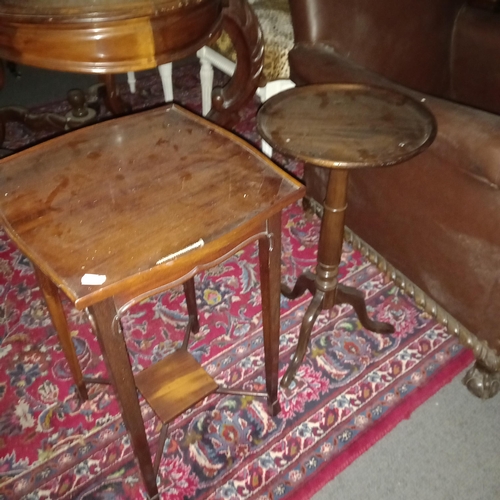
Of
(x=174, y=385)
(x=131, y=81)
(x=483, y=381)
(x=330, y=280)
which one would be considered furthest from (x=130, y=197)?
(x=131, y=81)

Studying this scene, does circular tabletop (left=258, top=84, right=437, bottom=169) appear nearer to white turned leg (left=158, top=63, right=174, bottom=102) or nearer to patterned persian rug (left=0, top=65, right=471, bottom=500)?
patterned persian rug (left=0, top=65, right=471, bottom=500)

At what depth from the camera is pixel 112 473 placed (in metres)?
1.26

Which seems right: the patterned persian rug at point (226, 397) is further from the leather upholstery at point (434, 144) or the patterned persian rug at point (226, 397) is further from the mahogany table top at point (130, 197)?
the mahogany table top at point (130, 197)

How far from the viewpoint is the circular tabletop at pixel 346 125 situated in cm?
104

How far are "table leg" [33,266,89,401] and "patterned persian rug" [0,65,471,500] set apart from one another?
10 centimetres

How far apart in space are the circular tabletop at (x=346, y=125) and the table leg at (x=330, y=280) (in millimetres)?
112

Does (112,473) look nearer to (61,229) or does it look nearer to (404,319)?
(61,229)

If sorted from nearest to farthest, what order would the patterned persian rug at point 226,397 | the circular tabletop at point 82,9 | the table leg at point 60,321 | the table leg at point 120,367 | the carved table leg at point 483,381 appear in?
the table leg at point 120,367, the circular tabletop at point 82,9, the table leg at point 60,321, the patterned persian rug at point 226,397, the carved table leg at point 483,381

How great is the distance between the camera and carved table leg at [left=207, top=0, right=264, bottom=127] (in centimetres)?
150

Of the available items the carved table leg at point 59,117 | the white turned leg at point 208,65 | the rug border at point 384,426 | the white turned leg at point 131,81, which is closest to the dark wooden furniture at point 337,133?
the rug border at point 384,426

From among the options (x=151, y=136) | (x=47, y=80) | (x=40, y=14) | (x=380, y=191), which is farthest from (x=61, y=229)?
(x=47, y=80)

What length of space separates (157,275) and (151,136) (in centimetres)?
43

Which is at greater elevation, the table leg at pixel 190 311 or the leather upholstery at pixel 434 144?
the leather upholstery at pixel 434 144

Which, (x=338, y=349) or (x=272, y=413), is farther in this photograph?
(x=338, y=349)
